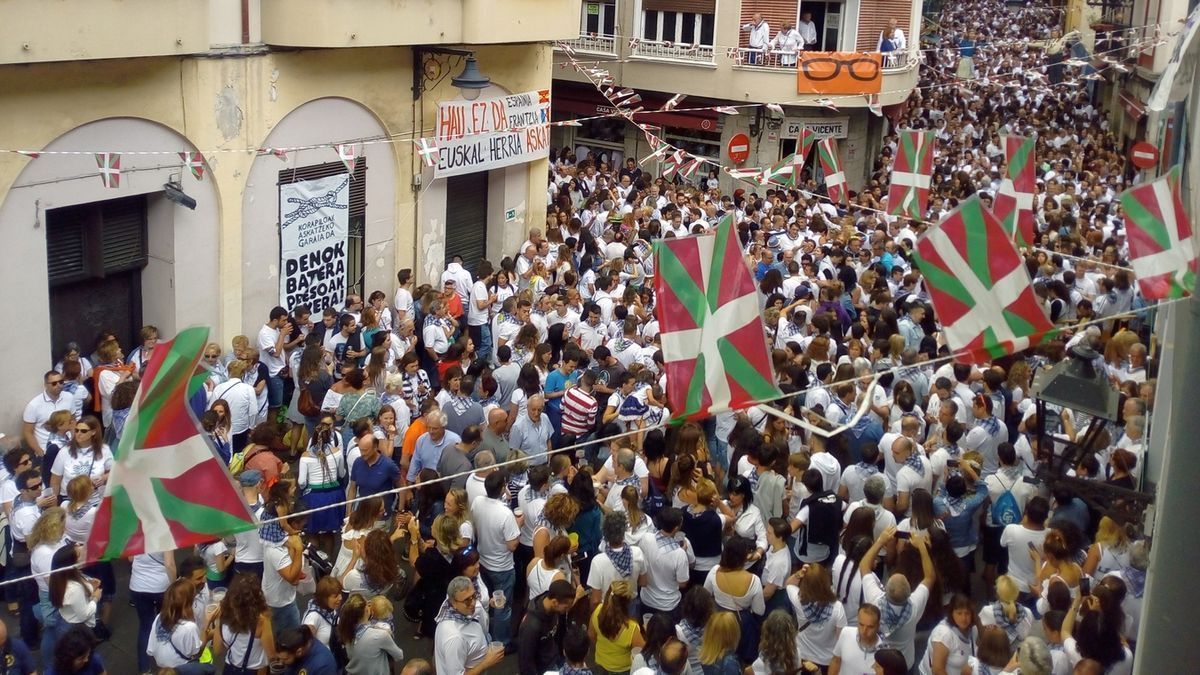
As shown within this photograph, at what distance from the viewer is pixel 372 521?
787 centimetres

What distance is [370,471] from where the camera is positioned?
8977 mm

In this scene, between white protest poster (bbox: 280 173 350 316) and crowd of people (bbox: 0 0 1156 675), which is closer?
crowd of people (bbox: 0 0 1156 675)

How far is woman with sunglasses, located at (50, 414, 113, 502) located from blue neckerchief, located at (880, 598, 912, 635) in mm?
5273

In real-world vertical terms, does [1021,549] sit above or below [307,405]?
above

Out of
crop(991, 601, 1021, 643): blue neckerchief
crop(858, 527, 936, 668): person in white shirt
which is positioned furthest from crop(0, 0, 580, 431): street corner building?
crop(991, 601, 1021, 643): blue neckerchief

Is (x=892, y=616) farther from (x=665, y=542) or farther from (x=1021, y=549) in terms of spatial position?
(x=665, y=542)

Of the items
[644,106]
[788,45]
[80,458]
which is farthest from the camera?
[644,106]

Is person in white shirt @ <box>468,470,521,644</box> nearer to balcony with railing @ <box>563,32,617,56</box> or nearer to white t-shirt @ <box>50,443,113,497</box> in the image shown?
white t-shirt @ <box>50,443,113,497</box>

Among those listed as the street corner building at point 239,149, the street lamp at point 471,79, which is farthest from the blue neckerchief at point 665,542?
the street lamp at point 471,79

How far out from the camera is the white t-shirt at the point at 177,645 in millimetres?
7016

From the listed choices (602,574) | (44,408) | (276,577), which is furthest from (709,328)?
(44,408)

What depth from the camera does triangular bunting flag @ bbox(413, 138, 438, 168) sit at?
14.5 meters

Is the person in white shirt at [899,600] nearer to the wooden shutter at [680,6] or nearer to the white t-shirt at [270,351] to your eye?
the white t-shirt at [270,351]

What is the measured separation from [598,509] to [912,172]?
7.47 meters
